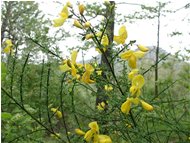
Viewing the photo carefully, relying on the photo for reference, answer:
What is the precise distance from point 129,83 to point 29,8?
13.2 metres

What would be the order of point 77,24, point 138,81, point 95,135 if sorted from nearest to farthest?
point 138,81 < point 95,135 < point 77,24

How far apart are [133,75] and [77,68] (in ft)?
0.84

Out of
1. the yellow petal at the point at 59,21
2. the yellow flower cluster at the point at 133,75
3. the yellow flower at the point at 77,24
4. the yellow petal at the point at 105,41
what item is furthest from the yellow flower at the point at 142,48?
the yellow petal at the point at 59,21

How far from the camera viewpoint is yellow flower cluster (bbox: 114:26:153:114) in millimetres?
1361

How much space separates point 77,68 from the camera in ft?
5.18

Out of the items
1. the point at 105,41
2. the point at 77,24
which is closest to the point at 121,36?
the point at 105,41

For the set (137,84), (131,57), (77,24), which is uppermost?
(77,24)

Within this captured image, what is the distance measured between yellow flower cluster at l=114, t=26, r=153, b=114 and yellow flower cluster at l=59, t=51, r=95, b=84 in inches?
5.6

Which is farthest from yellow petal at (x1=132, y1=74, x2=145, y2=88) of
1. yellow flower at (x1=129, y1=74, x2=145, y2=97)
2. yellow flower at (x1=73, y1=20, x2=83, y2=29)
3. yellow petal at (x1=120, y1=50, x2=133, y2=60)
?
yellow flower at (x1=73, y1=20, x2=83, y2=29)

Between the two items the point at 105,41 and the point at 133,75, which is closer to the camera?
the point at 133,75

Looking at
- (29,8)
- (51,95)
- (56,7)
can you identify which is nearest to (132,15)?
(56,7)

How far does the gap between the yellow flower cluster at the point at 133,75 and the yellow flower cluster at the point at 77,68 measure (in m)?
0.14

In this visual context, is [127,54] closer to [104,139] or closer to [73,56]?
[73,56]

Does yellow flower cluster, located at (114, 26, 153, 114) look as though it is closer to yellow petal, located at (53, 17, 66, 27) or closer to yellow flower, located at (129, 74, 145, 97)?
yellow flower, located at (129, 74, 145, 97)
